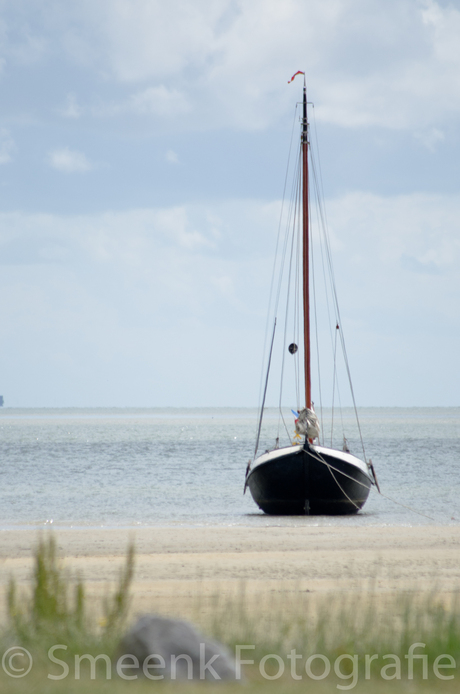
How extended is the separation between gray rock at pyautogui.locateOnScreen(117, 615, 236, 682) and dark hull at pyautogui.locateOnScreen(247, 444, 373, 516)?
50.0 ft

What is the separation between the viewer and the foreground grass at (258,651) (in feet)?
16.7

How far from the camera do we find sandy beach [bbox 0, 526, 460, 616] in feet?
35.1

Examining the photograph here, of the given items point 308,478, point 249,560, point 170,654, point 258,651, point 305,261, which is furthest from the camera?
point 305,261

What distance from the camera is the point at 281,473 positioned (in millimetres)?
20812

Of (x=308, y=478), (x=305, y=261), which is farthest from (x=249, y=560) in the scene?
(x=305, y=261)

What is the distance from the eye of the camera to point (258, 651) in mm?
6023

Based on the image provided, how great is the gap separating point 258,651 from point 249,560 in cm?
753

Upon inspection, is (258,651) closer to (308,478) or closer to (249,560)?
(249,560)

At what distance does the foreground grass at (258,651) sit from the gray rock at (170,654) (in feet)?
0.46

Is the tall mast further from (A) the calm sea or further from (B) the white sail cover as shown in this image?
(A) the calm sea

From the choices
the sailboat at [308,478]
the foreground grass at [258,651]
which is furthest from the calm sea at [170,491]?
the foreground grass at [258,651]

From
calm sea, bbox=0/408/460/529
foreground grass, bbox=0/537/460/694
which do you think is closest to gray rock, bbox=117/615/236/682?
foreground grass, bbox=0/537/460/694

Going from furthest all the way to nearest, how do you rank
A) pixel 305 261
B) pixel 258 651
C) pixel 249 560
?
pixel 305 261, pixel 249 560, pixel 258 651

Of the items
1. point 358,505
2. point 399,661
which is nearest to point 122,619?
point 399,661
